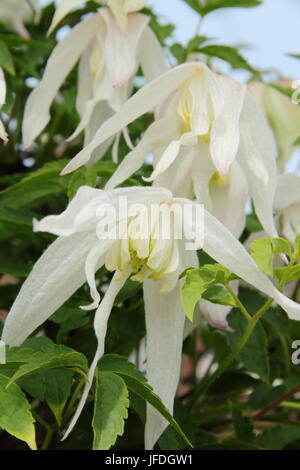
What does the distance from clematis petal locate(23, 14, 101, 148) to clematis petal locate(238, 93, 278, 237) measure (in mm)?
231

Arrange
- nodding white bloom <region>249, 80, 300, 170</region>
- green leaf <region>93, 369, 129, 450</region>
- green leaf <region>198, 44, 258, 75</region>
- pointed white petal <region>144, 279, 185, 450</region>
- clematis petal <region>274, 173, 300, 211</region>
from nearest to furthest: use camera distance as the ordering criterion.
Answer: green leaf <region>93, 369, 129, 450</region> → pointed white petal <region>144, 279, 185, 450</region> → clematis petal <region>274, 173, 300, 211</region> → green leaf <region>198, 44, 258, 75</region> → nodding white bloom <region>249, 80, 300, 170</region>

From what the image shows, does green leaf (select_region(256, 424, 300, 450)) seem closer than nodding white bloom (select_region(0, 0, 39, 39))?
Yes

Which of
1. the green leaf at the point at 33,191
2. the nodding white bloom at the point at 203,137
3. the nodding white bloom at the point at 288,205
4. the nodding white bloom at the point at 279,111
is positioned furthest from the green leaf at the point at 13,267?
the nodding white bloom at the point at 279,111

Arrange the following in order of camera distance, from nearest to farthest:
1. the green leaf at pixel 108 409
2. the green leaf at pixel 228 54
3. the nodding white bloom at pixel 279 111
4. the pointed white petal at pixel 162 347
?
the green leaf at pixel 108 409 < the pointed white petal at pixel 162 347 < the green leaf at pixel 228 54 < the nodding white bloom at pixel 279 111

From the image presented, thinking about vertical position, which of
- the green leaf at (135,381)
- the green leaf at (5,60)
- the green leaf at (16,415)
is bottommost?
the green leaf at (135,381)

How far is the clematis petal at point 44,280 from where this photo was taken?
618 mm

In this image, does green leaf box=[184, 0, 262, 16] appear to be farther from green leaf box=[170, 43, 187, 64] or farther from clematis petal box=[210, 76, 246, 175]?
clematis petal box=[210, 76, 246, 175]

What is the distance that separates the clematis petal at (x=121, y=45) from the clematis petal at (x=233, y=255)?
23 cm

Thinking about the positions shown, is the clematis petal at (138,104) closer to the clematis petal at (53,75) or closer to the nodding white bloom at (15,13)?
the clematis petal at (53,75)

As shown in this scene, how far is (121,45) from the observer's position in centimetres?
80

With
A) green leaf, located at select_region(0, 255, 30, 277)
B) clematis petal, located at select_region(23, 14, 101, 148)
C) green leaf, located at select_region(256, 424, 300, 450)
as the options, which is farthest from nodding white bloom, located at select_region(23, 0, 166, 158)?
green leaf, located at select_region(256, 424, 300, 450)

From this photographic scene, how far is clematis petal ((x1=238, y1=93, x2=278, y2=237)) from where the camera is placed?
2.25 ft

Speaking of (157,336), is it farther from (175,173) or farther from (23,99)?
(23,99)

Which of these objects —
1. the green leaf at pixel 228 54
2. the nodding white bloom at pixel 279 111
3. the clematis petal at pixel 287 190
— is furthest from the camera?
the nodding white bloom at pixel 279 111
